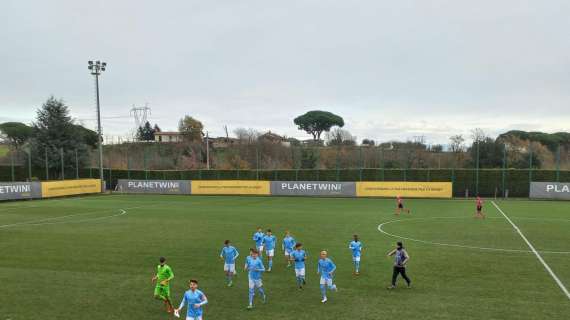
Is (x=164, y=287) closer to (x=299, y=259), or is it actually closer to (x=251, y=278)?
(x=251, y=278)

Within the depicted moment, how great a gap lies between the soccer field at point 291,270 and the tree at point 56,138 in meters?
33.0

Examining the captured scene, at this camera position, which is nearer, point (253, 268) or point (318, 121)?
point (253, 268)

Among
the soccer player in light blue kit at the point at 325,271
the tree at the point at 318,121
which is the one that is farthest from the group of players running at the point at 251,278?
the tree at the point at 318,121

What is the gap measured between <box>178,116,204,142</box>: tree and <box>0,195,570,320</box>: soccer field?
65.3 m

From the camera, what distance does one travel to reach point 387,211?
36.1 m

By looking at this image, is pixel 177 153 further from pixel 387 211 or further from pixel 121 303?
pixel 121 303

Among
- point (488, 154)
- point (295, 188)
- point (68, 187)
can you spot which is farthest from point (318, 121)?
point (68, 187)

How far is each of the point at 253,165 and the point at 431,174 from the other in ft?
104

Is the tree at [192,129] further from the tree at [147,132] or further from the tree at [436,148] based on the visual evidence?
the tree at [436,148]

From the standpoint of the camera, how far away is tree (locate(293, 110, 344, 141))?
11300 cm

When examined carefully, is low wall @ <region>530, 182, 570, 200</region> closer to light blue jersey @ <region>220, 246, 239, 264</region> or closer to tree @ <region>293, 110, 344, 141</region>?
light blue jersey @ <region>220, 246, 239, 264</region>

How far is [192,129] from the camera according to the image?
101 meters

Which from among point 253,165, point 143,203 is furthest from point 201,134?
point 143,203

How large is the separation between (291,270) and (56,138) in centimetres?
6219
